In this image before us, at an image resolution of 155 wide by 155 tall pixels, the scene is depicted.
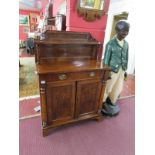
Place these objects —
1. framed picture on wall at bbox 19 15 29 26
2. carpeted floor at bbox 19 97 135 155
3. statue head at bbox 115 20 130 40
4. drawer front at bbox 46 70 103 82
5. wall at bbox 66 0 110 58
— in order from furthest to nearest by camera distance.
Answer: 1. framed picture on wall at bbox 19 15 29 26
2. wall at bbox 66 0 110 58
3. statue head at bbox 115 20 130 40
4. carpeted floor at bbox 19 97 135 155
5. drawer front at bbox 46 70 103 82

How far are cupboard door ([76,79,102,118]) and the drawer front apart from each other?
64 mm

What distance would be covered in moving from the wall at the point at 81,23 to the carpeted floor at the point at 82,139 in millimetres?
1293

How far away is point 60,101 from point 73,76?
0.33 m

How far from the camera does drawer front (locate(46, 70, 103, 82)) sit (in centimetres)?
125

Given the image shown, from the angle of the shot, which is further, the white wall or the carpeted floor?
the white wall

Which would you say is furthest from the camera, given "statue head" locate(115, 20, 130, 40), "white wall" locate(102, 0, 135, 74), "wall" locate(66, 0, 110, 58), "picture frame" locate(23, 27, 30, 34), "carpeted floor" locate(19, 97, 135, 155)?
"picture frame" locate(23, 27, 30, 34)

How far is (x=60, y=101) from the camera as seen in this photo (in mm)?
1414

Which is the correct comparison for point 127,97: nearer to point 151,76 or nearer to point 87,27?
point 87,27

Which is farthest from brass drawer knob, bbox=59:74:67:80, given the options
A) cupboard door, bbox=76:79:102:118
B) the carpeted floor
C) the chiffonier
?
the carpeted floor

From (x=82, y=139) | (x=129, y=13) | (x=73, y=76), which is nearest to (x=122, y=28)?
(x=73, y=76)

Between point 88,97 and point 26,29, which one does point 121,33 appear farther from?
point 26,29

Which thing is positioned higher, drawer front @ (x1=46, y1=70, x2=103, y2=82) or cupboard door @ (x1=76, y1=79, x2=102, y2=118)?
drawer front @ (x1=46, y1=70, x2=103, y2=82)

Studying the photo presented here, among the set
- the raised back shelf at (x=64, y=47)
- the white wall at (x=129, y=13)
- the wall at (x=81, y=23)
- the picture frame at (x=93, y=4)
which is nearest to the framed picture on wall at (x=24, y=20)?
the white wall at (x=129, y=13)

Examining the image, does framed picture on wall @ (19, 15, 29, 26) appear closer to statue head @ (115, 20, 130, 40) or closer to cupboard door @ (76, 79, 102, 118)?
statue head @ (115, 20, 130, 40)
